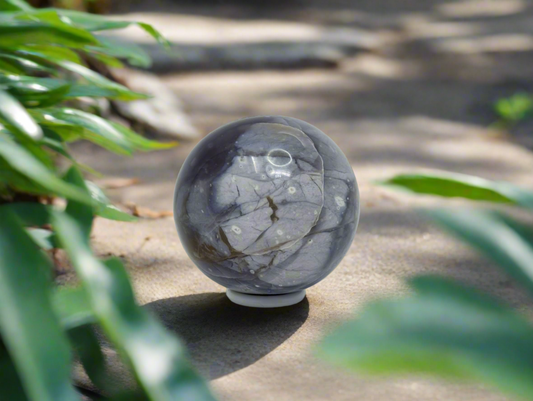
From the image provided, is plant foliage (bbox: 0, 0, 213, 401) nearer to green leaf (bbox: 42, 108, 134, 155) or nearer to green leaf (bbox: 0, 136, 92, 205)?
green leaf (bbox: 0, 136, 92, 205)

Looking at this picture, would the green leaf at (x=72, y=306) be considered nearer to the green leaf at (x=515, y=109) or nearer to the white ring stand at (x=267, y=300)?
the white ring stand at (x=267, y=300)

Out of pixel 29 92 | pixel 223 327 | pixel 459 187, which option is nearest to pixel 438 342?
pixel 459 187

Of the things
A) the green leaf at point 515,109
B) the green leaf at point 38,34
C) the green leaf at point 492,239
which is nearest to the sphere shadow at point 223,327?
the green leaf at point 38,34

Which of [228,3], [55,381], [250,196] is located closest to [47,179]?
[55,381]

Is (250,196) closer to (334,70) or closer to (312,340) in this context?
(312,340)

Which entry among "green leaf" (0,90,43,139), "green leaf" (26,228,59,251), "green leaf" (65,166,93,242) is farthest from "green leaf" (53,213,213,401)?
"green leaf" (26,228,59,251)

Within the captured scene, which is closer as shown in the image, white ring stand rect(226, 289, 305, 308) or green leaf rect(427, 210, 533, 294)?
green leaf rect(427, 210, 533, 294)
